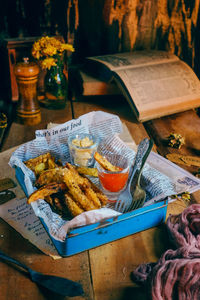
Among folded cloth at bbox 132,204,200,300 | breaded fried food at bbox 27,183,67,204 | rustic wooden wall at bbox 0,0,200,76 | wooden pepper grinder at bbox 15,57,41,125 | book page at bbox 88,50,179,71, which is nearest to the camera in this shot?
folded cloth at bbox 132,204,200,300

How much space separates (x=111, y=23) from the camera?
1.91 metres

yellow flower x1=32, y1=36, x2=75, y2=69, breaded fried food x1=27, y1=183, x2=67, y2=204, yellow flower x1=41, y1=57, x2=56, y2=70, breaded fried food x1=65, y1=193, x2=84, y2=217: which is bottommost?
breaded fried food x1=65, y1=193, x2=84, y2=217

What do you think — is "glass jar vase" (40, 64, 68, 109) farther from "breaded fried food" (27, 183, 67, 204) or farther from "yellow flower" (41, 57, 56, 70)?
"breaded fried food" (27, 183, 67, 204)

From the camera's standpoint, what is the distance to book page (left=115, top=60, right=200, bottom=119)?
158 centimetres

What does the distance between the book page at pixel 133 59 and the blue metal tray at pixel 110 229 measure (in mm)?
930

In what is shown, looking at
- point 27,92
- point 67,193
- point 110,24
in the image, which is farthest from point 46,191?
point 110,24

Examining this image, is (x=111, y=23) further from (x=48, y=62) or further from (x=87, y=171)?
(x=87, y=171)

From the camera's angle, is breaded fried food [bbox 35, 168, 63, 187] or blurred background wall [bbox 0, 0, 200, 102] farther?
blurred background wall [bbox 0, 0, 200, 102]

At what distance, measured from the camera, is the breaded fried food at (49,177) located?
3.07ft

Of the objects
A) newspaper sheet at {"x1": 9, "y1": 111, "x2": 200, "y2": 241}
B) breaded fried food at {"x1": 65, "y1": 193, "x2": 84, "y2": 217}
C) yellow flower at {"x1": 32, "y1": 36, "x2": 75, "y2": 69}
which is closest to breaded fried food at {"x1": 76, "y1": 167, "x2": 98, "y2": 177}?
newspaper sheet at {"x1": 9, "y1": 111, "x2": 200, "y2": 241}

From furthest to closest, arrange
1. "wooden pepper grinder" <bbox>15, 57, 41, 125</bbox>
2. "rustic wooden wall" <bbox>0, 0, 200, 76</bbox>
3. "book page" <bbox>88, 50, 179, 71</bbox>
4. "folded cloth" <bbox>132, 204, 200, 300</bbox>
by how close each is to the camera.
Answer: "rustic wooden wall" <bbox>0, 0, 200, 76</bbox>, "book page" <bbox>88, 50, 179, 71</bbox>, "wooden pepper grinder" <bbox>15, 57, 41, 125</bbox>, "folded cloth" <bbox>132, 204, 200, 300</bbox>

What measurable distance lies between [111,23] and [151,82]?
507 mm

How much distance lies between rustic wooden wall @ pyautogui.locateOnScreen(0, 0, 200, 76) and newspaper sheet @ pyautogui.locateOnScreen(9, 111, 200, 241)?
0.88 meters

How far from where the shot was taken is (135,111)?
61.2 inches
